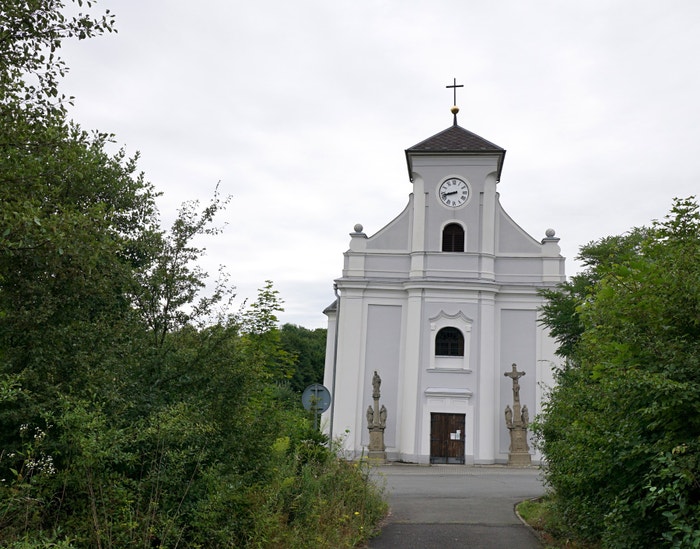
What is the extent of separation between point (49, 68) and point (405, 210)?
84.8 feet

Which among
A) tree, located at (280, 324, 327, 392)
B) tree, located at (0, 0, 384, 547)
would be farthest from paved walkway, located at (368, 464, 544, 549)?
tree, located at (280, 324, 327, 392)

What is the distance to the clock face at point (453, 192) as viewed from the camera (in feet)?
101

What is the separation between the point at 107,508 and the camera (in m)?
6.03

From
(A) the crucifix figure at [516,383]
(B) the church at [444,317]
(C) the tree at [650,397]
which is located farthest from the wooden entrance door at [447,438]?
(C) the tree at [650,397]

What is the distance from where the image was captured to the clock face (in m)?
30.9

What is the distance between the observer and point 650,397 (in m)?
5.30

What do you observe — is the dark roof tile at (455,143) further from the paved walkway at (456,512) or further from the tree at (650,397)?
the tree at (650,397)

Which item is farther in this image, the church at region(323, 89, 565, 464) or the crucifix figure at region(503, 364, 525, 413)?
the church at region(323, 89, 565, 464)

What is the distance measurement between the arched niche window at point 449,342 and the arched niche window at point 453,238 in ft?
11.7

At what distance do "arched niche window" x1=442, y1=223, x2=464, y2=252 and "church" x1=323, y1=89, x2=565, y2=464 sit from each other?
45 mm

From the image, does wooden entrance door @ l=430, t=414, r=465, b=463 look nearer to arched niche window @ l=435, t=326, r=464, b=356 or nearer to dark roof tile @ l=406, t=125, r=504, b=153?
arched niche window @ l=435, t=326, r=464, b=356

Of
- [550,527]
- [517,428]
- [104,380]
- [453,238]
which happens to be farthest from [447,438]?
[104,380]

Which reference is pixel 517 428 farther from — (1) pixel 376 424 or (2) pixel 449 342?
(1) pixel 376 424

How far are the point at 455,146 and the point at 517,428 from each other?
12.8 m
